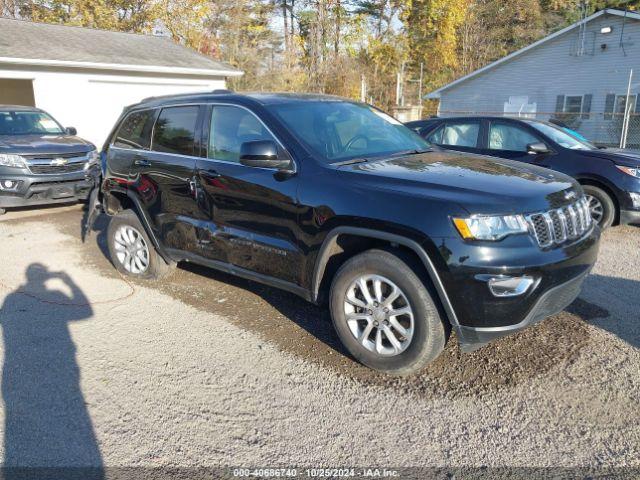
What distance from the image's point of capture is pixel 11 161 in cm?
845

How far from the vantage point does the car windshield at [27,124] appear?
962cm

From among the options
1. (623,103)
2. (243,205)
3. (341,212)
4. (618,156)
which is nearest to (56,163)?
(243,205)

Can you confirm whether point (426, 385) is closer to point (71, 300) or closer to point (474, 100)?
point (71, 300)

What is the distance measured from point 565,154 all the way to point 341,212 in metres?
5.04

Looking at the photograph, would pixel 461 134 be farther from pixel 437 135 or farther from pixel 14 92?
pixel 14 92

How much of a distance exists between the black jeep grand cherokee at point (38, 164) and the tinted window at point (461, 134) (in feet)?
19.6

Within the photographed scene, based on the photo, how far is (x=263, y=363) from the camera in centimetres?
379

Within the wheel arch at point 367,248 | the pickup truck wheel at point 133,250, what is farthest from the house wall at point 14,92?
the wheel arch at point 367,248

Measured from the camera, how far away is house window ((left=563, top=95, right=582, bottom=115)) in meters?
23.1

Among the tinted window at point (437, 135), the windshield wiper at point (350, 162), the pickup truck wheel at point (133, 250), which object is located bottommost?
the pickup truck wheel at point (133, 250)

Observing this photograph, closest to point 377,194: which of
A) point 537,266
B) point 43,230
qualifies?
point 537,266

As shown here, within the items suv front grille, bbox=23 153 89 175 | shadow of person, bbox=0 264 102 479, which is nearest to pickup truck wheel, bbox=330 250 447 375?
shadow of person, bbox=0 264 102 479

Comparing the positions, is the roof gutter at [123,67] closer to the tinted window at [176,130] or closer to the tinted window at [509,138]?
the tinted window at [176,130]

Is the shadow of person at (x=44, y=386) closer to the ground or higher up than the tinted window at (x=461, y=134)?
closer to the ground
